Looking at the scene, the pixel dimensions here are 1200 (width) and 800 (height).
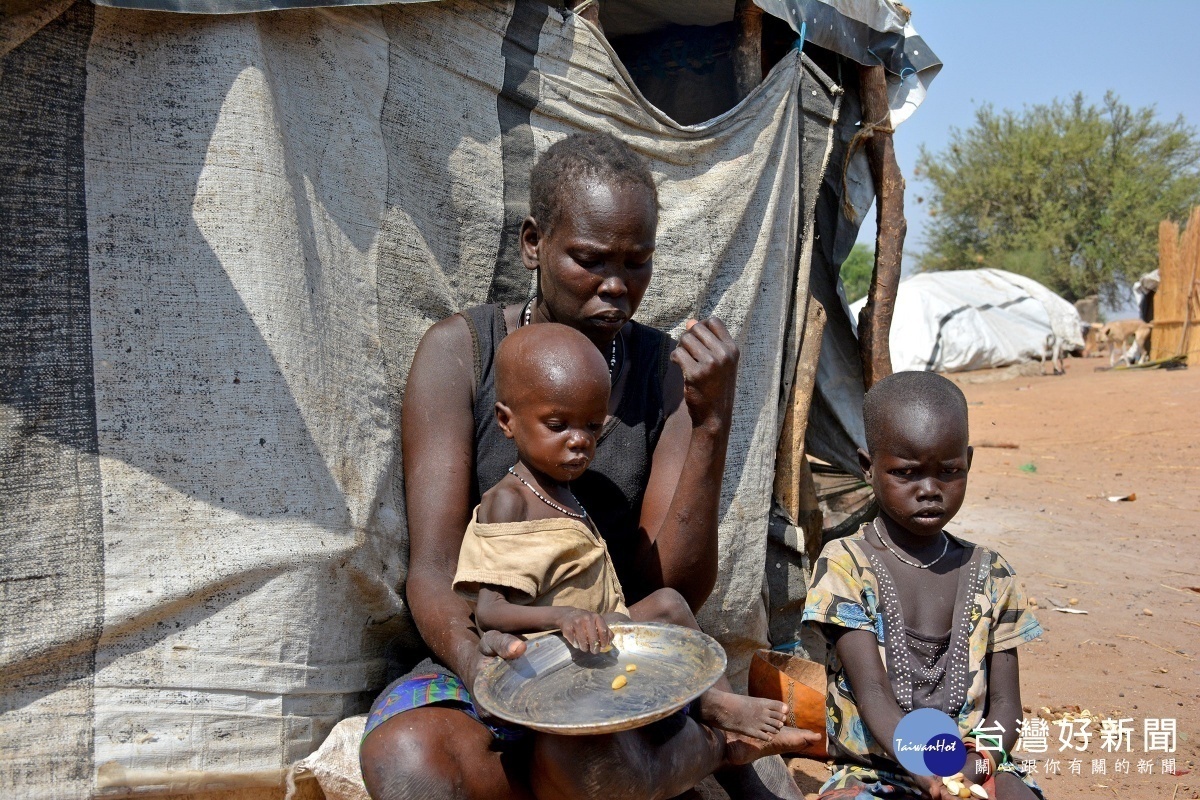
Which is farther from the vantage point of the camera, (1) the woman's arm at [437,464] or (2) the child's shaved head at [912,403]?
(2) the child's shaved head at [912,403]

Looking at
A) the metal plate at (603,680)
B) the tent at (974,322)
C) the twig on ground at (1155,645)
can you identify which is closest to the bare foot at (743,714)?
the metal plate at (603,680)

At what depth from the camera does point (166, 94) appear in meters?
1.97

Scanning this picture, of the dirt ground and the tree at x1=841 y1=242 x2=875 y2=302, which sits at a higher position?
the tree at x1=841 y1=242 x2=875 y2=302

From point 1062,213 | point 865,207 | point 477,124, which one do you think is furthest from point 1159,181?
point 477,124

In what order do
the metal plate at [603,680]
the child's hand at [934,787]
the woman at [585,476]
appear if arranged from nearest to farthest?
the metal plate at [603,680]
the woman at [585,476]
the child's hand at [934,787]

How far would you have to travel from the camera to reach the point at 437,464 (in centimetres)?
221

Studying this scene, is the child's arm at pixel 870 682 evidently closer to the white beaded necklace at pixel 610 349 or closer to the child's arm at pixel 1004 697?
the child's arm at pixel 1004 697

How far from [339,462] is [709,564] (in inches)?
33.8

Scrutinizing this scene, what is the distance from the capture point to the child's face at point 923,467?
7.17 feet

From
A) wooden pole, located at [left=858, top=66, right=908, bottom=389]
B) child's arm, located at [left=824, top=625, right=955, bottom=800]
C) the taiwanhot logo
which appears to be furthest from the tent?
the taiwanhot logo

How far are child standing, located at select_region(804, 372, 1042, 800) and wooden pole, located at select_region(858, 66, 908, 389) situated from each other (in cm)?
141

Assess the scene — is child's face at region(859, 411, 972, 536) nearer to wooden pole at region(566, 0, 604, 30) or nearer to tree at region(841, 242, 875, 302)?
wooden pole at region(566, 0, 604, 30)

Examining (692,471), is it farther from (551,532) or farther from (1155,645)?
(1155,645)

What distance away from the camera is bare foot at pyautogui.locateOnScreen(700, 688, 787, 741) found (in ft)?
6.06
